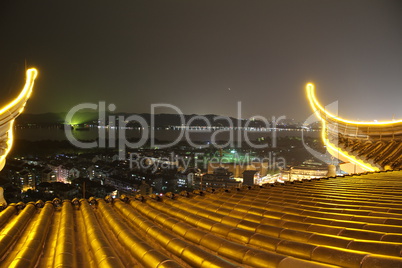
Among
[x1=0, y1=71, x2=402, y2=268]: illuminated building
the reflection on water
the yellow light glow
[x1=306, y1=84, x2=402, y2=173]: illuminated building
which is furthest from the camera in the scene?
the reflection on water

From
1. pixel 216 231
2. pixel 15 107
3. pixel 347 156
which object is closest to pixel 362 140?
pixel 347 156

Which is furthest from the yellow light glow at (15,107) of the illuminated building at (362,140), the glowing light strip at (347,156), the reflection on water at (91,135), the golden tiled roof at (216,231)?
the reflection on water at (91,135)

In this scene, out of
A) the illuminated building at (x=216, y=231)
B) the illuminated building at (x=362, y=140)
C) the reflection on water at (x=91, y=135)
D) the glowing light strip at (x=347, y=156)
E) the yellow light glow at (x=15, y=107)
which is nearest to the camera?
the illuminated building at (x=216, y=231)

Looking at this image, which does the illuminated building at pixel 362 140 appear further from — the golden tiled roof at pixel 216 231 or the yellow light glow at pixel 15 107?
the yellow light glow at pixel 15 107

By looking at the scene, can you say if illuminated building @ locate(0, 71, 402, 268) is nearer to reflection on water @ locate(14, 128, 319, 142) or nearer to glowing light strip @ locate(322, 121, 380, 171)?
glowing light strip @ locate(322, 121, 380, 171)

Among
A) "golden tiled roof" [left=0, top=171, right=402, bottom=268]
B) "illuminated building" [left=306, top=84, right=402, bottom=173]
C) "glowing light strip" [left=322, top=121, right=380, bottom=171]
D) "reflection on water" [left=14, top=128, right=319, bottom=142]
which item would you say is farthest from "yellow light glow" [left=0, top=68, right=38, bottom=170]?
"reflection on water" [left=14, top=128, right=319, bottom=142]

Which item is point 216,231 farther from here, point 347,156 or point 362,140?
point 362,140

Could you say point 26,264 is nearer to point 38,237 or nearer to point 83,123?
point 38,237
